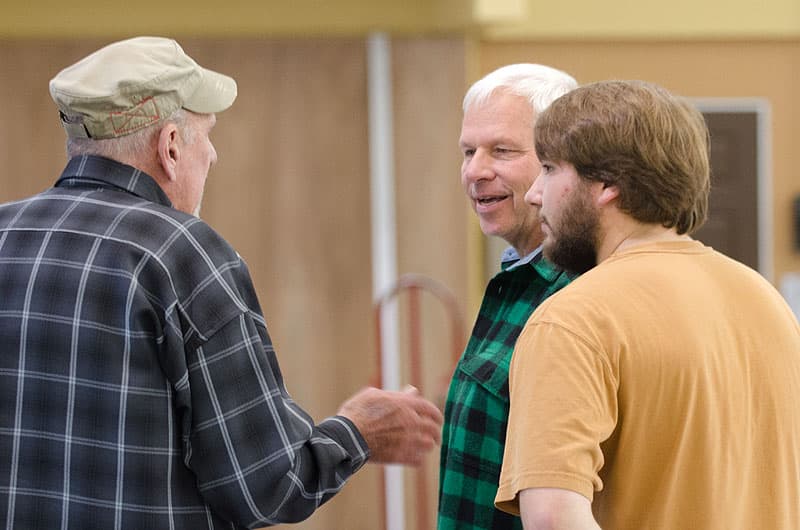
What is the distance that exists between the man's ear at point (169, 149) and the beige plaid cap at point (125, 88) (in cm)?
2

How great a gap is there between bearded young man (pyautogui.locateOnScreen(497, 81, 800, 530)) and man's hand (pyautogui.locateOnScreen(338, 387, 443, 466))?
44 cm

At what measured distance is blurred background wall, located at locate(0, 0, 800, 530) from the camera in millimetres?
→ 4973

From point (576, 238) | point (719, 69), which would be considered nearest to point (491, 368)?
point (576, 238)

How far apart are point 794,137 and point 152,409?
4.49 meters

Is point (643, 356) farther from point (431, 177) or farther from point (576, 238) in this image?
point (431, 177)

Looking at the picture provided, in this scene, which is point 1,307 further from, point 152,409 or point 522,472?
point 522,472

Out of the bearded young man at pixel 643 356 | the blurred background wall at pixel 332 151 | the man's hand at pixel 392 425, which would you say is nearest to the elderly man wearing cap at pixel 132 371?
the man's hand at pixel 392 425

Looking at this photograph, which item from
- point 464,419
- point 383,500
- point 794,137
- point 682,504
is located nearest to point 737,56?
point 794,137

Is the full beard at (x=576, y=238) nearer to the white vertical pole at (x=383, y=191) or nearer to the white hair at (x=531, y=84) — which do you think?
the white hair at (x=531, y=84)

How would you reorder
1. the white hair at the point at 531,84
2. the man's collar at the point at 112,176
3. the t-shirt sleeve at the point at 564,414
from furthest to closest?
the white hair at the point at 531,84
the man's collar at the point at 112,176
the t-shirt sleeve at the point at 564,414

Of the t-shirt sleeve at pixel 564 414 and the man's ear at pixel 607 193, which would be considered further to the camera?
the man's ear at pixel 607 193

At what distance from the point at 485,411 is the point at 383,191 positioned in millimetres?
3372

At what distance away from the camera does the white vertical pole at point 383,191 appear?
16.6 ft

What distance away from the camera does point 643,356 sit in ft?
4.27
